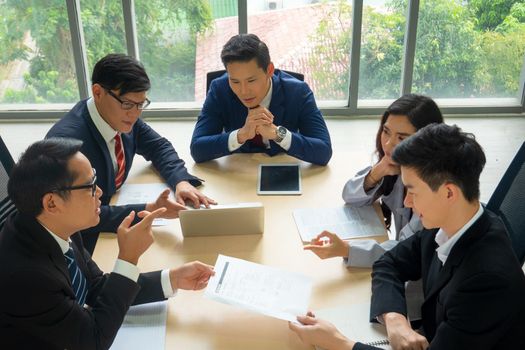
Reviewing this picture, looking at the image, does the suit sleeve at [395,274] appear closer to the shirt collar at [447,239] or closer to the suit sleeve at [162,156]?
the shirt collar at [447,239]

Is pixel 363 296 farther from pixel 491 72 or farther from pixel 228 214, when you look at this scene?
pixel 491 72

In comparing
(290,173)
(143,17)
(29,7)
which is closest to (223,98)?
(290,173)

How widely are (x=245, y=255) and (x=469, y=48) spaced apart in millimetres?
3733

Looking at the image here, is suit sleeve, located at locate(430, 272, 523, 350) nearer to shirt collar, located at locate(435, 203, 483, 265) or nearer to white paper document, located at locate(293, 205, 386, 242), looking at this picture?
shirt collar, located at locate(435, 203, 483, 265)

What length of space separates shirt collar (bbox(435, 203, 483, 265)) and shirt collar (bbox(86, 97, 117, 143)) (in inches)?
55.1

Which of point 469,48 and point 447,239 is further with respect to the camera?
point 469,48

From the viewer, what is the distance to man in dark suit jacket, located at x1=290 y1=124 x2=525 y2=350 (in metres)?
1.18

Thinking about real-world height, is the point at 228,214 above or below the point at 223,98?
below

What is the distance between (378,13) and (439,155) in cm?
355

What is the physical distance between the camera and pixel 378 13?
4527 millimetres

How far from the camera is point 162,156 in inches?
93.0

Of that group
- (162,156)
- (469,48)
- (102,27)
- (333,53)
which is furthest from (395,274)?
(102,27)

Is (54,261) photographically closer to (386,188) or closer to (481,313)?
(481,313)

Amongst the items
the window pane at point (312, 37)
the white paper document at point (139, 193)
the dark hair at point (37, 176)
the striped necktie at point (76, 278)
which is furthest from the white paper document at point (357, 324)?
the window pane at point (312, 37)
